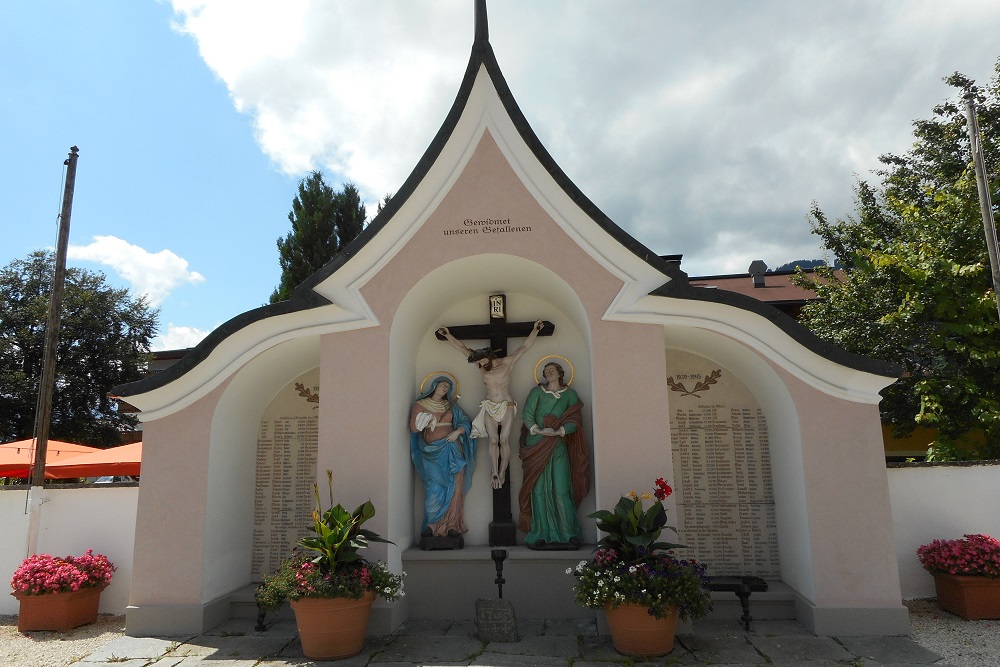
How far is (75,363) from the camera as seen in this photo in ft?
69.6

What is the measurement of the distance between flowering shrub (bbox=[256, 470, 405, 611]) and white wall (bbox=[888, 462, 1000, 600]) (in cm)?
558

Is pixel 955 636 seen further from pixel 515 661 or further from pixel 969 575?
pixel 515 661

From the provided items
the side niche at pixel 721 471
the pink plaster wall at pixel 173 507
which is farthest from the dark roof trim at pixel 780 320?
the pink plaster wall at pixel 173 507

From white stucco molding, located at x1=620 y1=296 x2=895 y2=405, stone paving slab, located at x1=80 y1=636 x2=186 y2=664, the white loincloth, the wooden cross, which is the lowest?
stone paving slab, located at x1=80 y1=636 x2=186 y2=664

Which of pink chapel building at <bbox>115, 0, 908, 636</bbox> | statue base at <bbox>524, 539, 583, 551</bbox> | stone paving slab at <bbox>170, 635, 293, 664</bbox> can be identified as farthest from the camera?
statue base at <bbox>524, 539, 583, 551</bbox>

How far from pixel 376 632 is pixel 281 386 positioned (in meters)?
3.28

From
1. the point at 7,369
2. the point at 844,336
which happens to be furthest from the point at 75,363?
the point at 844,336

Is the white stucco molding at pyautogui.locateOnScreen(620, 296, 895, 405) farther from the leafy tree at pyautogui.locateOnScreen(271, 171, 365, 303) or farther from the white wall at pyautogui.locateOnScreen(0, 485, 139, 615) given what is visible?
the leafy tree at pyautogui.locateOnScreen(271, 171, 365, 303)

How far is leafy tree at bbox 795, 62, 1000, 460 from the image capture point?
9.20 meters

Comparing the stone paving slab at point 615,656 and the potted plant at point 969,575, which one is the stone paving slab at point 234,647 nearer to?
the stone paving slab at point 615,656

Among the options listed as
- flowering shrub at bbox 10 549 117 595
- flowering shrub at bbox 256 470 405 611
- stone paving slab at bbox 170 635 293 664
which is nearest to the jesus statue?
flowering shrub at bbox 256 470 405 611

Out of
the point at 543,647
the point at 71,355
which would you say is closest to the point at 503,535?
the point at 543,647

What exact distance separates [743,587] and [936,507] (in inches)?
109

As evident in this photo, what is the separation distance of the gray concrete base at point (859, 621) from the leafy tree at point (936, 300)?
11.5 feet
